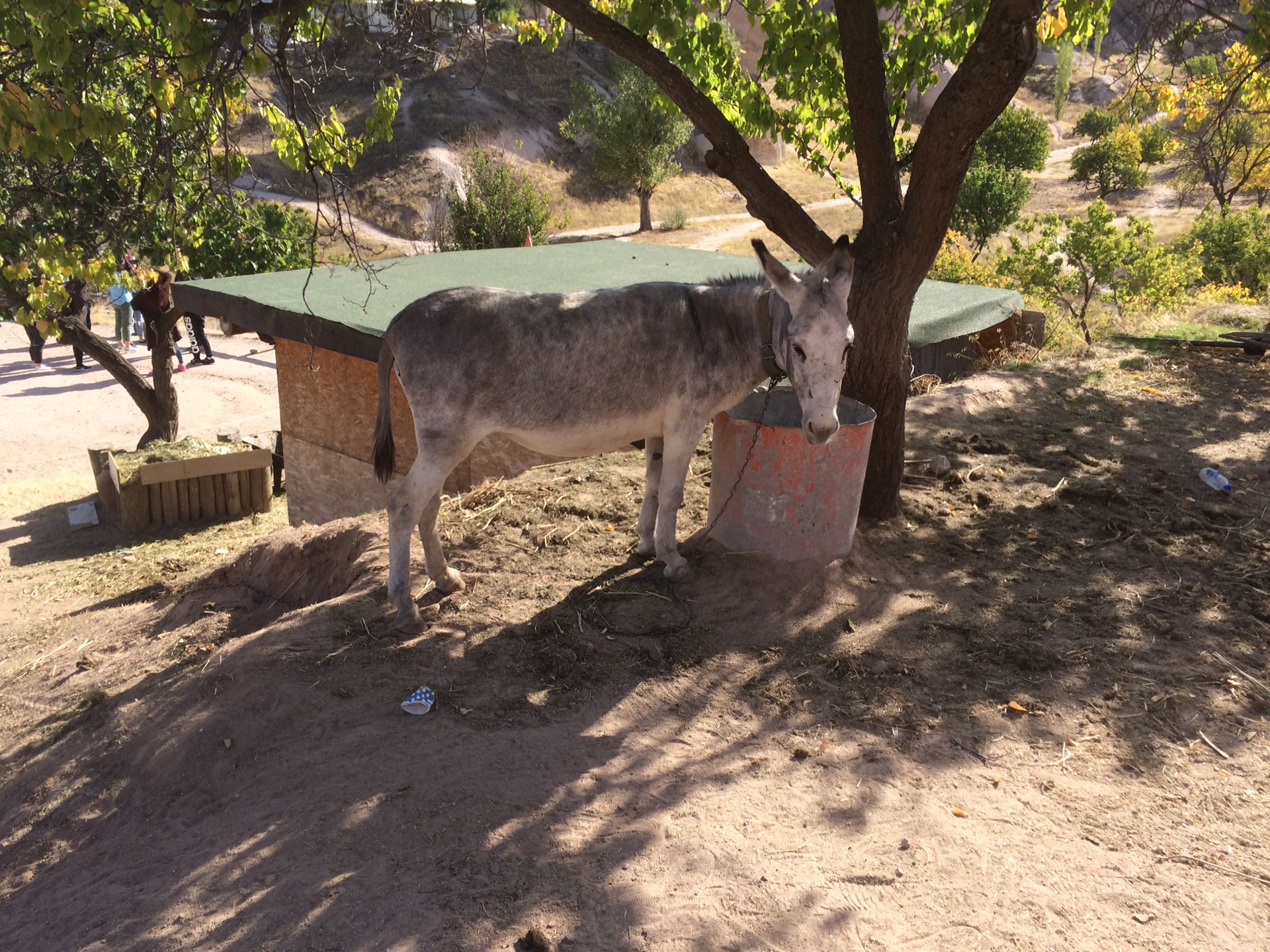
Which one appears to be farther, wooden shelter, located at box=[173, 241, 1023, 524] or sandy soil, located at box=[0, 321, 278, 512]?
sandy soil, located at box=[0, 321, 278, 512]

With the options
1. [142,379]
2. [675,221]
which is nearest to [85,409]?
[142,379]

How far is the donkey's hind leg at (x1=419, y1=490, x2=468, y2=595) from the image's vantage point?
18.7ft

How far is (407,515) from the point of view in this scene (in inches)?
211

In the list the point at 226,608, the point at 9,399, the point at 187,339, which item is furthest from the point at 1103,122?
the point at 226,608

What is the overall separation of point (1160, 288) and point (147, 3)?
16.1 meters

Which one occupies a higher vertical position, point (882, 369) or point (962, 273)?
point (882, 369)

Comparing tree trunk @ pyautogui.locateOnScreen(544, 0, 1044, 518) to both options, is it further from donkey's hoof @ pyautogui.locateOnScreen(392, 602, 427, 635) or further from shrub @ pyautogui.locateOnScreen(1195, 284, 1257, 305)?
shrub @ pyautogui.locateOnScreen(1195, 284, 1257, 305)

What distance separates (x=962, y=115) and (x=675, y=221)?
124 ft

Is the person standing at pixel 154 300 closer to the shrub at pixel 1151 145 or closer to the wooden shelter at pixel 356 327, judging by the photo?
the wooden shelter at pixel 356 327

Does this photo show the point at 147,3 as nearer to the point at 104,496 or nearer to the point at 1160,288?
the point at 104,496

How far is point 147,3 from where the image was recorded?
5391mm

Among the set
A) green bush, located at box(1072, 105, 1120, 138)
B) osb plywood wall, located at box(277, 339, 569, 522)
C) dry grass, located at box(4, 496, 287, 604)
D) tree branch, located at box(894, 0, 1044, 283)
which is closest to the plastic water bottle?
tree branch, located at box(894, 0, 1044, 283)

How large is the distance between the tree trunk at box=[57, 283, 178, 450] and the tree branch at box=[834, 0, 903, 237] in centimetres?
1142

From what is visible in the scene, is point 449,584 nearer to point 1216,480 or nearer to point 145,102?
point 145,102
